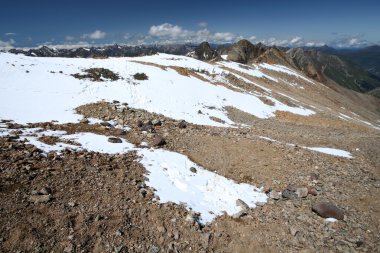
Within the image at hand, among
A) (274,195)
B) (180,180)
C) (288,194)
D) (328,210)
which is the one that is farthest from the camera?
(288,194)

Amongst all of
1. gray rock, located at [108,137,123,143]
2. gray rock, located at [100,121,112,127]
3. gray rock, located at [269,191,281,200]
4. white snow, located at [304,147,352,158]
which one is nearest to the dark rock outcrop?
white snow, located at [304,147,352,158]

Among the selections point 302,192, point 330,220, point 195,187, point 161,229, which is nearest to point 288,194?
point 302,192

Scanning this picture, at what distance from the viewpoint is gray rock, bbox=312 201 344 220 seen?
1086 cm

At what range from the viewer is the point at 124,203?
30.9ft

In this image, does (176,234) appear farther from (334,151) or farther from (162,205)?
(334,151)

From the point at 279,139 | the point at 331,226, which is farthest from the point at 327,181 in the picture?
the point at 279,139

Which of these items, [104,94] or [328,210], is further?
[104,94]

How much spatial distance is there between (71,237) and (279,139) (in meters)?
18.3

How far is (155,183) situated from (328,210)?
23.2ft

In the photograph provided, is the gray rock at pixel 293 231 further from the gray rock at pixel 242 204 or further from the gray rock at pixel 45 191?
the gray rock at pixel 45 191

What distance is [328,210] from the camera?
10961mm

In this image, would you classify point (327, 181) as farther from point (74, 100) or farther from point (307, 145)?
point (74, 100)

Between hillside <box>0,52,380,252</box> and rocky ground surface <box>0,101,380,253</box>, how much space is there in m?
0.04

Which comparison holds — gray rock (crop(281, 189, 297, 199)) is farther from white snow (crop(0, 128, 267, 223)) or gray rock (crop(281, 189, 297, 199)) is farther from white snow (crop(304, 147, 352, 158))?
white snow (crop(304, 147, 352, 158))
